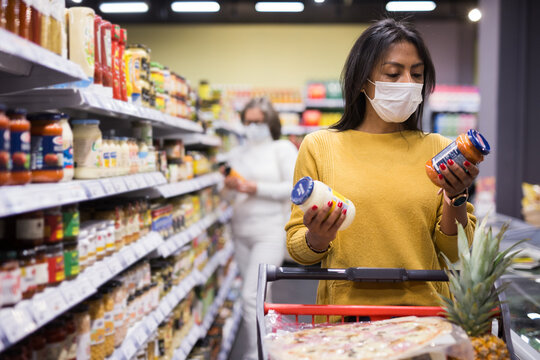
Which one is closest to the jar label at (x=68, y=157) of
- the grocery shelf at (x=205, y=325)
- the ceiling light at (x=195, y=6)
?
the grocery shelf at (x=205, y=325)

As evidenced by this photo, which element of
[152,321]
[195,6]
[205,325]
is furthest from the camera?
[195,6]

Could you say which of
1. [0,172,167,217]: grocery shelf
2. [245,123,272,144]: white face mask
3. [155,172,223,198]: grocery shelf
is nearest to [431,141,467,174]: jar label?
[0,172,167,217]: grocery shelf

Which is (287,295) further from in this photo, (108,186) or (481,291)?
(481,291)

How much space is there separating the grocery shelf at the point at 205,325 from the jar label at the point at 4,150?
2.11 m

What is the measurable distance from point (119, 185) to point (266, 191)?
2301 millimetres

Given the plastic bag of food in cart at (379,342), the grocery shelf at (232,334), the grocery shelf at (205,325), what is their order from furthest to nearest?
the grocery shelf at (232,334), the grocery shelf at (205,325), the plastic bag of food in cart at (379,342)

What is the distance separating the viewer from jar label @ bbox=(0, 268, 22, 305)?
1.41 meters

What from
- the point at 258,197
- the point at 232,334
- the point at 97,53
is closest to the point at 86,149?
the point at 97,53

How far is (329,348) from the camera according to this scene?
3.97ft

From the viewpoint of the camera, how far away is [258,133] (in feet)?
15.4

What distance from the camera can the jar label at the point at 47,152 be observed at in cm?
167

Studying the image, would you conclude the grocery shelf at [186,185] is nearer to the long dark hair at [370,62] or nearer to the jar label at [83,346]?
the jar label at [83,346]

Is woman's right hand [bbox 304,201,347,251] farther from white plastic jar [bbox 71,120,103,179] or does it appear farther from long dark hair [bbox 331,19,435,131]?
white plastic jar [bbox 71,120,103,179]

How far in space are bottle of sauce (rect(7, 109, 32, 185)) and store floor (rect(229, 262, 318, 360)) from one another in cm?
336
